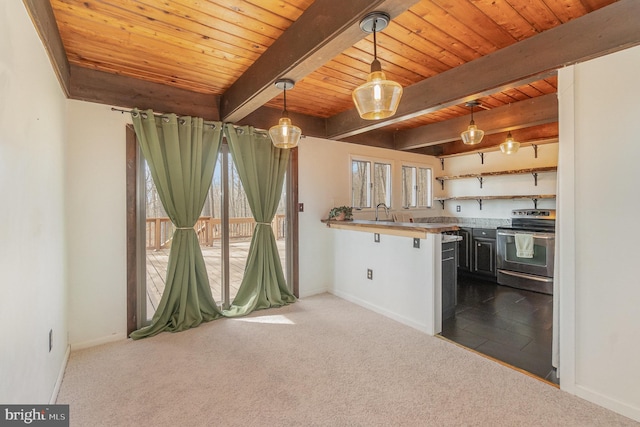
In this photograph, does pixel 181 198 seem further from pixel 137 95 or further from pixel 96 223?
pixel 137 95

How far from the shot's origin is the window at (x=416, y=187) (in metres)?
5.55

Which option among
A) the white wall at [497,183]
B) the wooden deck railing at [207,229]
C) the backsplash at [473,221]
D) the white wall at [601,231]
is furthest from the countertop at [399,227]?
the white wall at [497,183]

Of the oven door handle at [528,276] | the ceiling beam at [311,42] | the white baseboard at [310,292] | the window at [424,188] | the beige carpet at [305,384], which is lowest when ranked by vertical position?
the beige carpet at [305,384]

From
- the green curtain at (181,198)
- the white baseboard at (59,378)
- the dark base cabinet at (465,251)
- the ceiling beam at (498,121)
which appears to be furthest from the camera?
the dark base cabinet at (465,251)

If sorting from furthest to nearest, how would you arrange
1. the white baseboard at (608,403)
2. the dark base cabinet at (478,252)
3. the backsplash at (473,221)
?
the backsplash at (473,221) → the dark base cabinet at (478,252) → the white baseboard at (608,403)

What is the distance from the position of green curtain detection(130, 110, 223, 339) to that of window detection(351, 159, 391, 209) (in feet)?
7.64

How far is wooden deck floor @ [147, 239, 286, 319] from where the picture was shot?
311cm

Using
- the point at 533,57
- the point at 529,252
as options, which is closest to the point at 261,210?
the point at 533,57

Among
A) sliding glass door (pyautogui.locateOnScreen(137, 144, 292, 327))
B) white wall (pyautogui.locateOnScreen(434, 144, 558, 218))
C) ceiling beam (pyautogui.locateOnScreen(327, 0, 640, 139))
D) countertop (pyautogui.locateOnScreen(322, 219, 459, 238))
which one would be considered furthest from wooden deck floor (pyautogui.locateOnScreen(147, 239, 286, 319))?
white wall (pyautogui.locateOnScreen(434, 144, 558, 218))

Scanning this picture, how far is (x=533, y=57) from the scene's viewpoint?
7.07 feet

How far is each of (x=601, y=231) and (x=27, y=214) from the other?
3328mm

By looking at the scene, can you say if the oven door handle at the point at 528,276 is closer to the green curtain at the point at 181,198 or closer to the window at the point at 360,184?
the window at the point at 360,184

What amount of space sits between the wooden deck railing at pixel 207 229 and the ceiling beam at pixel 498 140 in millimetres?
3148

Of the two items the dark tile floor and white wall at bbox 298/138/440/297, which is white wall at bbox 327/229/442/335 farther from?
the dark tile floor
